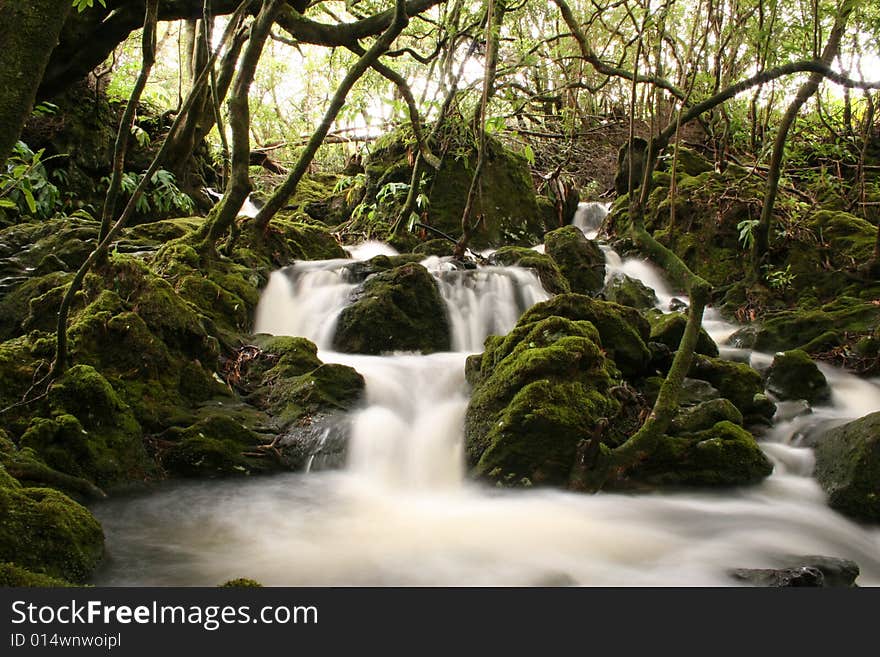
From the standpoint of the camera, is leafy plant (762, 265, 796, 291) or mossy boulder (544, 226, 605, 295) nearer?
leafy plant (762, 265, 796, 291)

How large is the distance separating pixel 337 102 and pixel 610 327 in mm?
4084

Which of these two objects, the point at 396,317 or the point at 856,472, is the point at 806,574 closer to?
the point at 856,472

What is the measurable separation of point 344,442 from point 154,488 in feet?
4.77

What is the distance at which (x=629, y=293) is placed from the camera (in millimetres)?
9508

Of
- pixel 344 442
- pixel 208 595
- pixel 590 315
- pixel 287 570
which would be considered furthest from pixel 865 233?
pixel 208 595

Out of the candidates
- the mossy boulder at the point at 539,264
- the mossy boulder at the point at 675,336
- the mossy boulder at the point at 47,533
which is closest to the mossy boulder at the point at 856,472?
the mossy boulder at the point at 675,336

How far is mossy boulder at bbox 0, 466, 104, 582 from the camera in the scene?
101 inches

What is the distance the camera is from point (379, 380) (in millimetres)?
5945

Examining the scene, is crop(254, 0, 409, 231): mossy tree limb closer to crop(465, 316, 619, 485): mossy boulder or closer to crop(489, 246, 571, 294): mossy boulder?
crop(465, 316, 619, 485): mossy boulder

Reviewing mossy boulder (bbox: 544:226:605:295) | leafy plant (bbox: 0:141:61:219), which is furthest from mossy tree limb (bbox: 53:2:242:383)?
mossy boulder (bbox: 544:226:605:295)

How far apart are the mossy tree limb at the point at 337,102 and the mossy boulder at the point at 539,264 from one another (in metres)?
3.52

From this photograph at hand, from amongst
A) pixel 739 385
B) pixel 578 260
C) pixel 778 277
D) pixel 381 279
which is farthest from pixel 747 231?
pixel 381 279

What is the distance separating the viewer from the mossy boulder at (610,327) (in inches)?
229

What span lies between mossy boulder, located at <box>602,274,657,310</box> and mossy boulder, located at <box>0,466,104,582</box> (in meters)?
7.89
